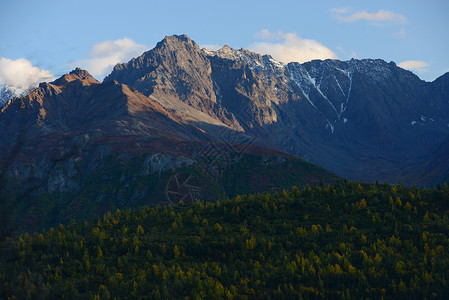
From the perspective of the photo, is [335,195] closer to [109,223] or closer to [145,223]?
[145,223]

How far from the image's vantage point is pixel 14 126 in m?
17.0

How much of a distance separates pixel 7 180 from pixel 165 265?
139ft

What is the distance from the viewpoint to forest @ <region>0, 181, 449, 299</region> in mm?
44438

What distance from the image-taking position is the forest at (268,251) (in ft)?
146

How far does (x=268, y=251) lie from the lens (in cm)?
5788

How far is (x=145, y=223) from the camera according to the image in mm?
80562

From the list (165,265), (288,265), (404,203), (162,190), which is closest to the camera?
(288,265)

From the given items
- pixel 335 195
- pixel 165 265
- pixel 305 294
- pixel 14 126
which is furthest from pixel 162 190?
pixel 14 126

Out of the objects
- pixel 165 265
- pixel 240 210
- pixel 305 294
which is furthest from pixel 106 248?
pixel 305 294

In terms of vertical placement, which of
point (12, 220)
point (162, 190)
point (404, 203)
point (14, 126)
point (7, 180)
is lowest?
point (162, 190)

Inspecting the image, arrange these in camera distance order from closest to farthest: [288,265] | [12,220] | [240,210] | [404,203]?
1. [12,220]
2. [288,265]
3. [404,203]
4. [240,210]

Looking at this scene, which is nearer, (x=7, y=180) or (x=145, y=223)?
(x=7, y=180)

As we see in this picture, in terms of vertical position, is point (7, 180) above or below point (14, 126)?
below

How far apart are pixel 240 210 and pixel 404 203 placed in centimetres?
2875
